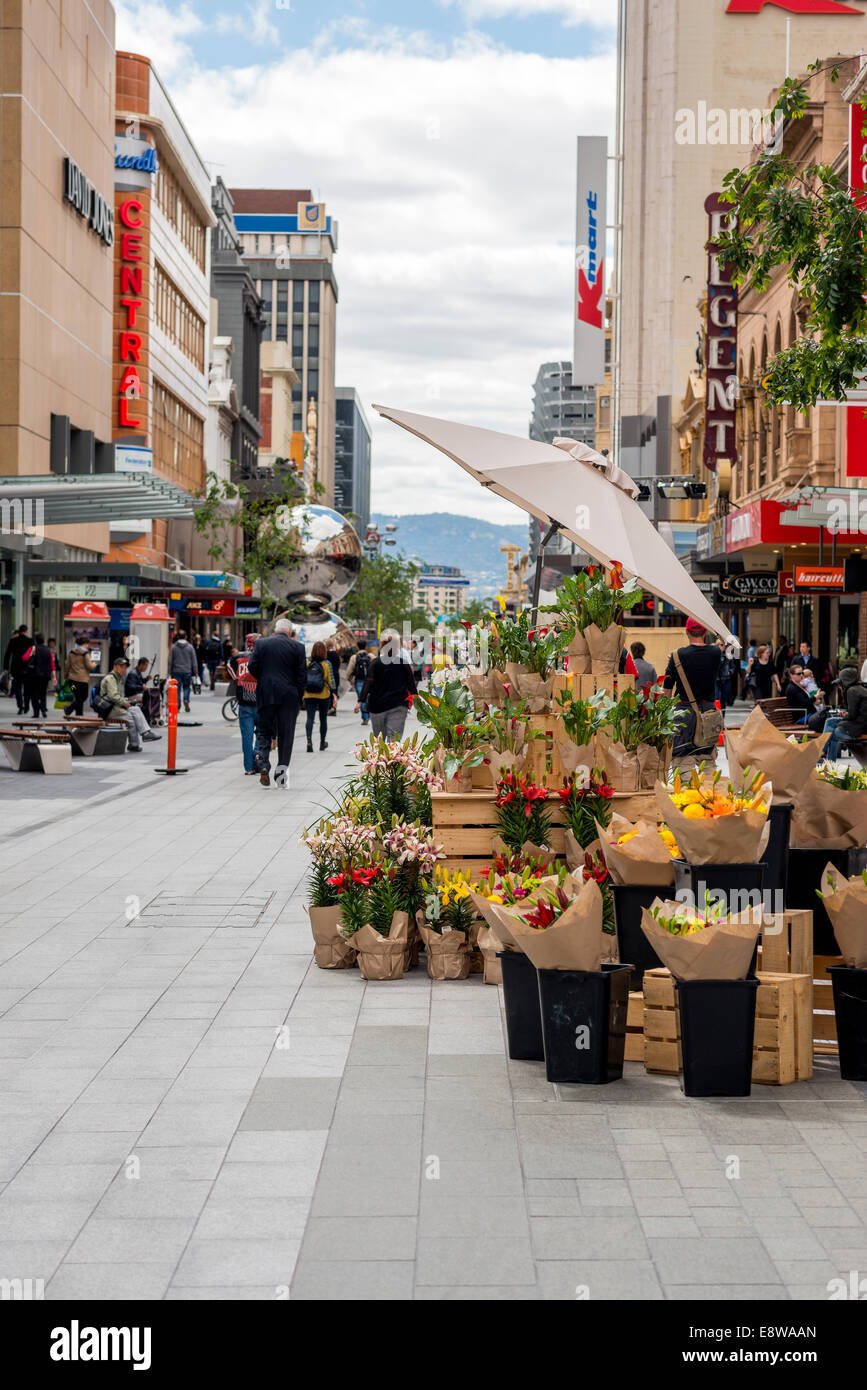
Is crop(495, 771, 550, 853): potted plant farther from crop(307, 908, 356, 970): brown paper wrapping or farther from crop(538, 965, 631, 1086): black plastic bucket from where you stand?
crop(538, 965, 631, 1086): black plastic bucket

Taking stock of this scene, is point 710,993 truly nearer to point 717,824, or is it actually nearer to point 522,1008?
point 717,824

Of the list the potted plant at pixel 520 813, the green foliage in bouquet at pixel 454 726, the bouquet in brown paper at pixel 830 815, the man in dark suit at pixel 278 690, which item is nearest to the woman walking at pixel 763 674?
the man in dark suit at pixel 278 690

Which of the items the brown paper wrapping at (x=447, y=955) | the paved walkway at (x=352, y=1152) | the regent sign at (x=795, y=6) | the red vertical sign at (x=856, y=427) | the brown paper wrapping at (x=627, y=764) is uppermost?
the regent sign at (x=795, y=6)

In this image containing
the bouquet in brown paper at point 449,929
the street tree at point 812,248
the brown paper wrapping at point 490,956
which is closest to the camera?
the brown paper wrapping at point 490,956

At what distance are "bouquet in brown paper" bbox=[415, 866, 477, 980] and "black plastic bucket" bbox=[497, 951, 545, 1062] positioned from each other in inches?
65.1

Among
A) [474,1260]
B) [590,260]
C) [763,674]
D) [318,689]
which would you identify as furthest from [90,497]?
[590,260]

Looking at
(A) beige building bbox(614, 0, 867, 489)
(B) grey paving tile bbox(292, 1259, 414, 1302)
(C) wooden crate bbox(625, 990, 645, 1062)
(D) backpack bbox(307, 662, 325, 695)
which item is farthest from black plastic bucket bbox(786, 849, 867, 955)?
(A) beige building bbox(614, 0, 867, 489)

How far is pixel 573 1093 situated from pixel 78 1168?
2069 millimetres

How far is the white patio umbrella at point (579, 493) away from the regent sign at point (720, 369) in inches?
1438

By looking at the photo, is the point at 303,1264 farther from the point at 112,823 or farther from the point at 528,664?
the point at 112,823

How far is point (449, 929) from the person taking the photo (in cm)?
882

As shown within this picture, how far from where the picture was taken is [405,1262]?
462cm

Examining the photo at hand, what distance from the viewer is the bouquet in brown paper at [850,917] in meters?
6.66

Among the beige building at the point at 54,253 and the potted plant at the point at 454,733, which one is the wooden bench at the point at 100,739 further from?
the potted plant at the point at 454,733
